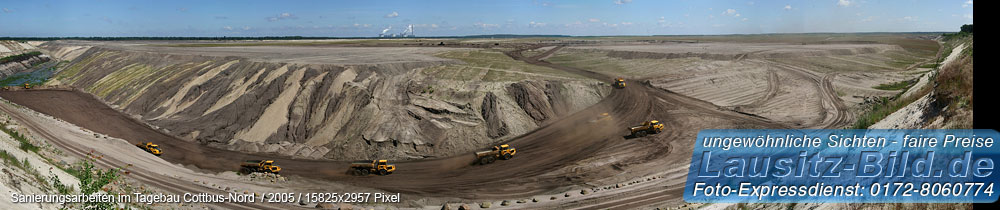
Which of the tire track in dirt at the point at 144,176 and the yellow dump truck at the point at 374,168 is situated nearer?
the tire track in dirt at the point at 144,176

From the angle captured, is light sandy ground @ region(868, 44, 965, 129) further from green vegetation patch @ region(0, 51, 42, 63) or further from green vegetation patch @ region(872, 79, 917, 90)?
green vegetation patch @ region(0, 51, 42, 63)

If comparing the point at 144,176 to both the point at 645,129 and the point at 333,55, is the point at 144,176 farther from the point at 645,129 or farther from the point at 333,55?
the point at 333,55

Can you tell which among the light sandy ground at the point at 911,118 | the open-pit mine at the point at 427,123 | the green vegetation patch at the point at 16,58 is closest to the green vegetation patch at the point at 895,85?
the open-pit mine at the point at 427,123

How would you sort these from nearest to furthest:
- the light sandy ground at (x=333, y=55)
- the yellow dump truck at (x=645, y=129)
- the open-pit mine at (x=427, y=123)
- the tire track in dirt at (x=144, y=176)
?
the tire track in dirt at (x=144, y=176) → the open-pit mine at (x=427, y=123) → the yellow dump truck at (x=645, y=129) → the light sandy ground at (x=333, y=55)

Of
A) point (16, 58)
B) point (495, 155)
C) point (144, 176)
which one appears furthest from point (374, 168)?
point (16, 58)

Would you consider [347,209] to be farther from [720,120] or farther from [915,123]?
[720,120]

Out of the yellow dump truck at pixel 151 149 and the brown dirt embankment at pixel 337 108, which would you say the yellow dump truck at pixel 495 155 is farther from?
the yellow dump truck at pixel 151 149
